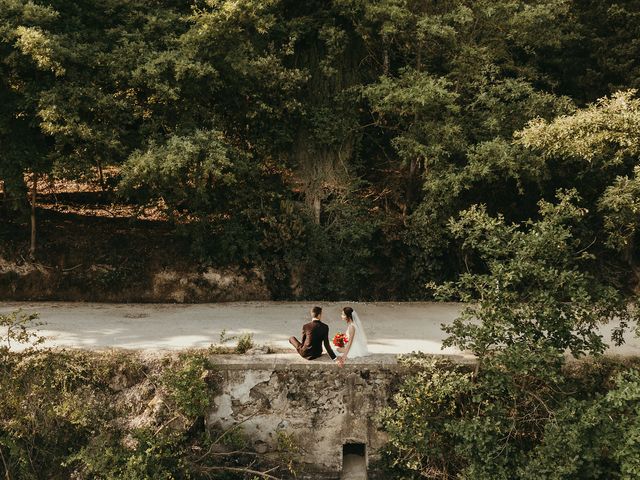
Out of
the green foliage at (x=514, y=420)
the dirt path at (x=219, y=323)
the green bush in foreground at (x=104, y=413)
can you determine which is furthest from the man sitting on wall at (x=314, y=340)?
the green bush in foreground at (x=104, y=413)

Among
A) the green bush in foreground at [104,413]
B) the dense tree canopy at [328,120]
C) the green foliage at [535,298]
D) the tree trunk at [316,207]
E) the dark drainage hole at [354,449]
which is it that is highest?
the dense tree canopy at [328,120]

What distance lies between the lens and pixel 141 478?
905 centimetres

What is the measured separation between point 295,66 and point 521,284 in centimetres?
735

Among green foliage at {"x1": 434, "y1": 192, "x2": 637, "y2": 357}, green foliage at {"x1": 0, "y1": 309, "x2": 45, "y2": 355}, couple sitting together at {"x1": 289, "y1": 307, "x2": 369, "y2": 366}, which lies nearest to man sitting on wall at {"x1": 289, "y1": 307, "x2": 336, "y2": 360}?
couple sitting together at {"x1": 289, "y1": 307, "x2": 369, "y2": 366}

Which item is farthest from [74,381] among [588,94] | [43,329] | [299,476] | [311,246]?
[588,94]

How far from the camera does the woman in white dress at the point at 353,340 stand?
977 centimetres

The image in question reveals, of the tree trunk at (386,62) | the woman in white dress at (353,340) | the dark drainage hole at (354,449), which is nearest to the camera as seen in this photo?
the woman in white dress at (353,340)

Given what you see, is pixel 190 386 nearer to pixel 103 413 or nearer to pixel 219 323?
pixel 103 413

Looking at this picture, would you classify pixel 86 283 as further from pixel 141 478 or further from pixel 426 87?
pixel 426 87

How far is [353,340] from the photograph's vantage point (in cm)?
990

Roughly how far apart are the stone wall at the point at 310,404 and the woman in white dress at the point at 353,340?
0.18 m

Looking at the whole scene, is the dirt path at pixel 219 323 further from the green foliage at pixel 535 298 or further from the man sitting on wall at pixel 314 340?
the green foliage at pixel 535 298

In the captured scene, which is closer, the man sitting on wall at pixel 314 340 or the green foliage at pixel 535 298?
the green foliage at pixel 535 298

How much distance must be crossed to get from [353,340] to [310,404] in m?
1.20
